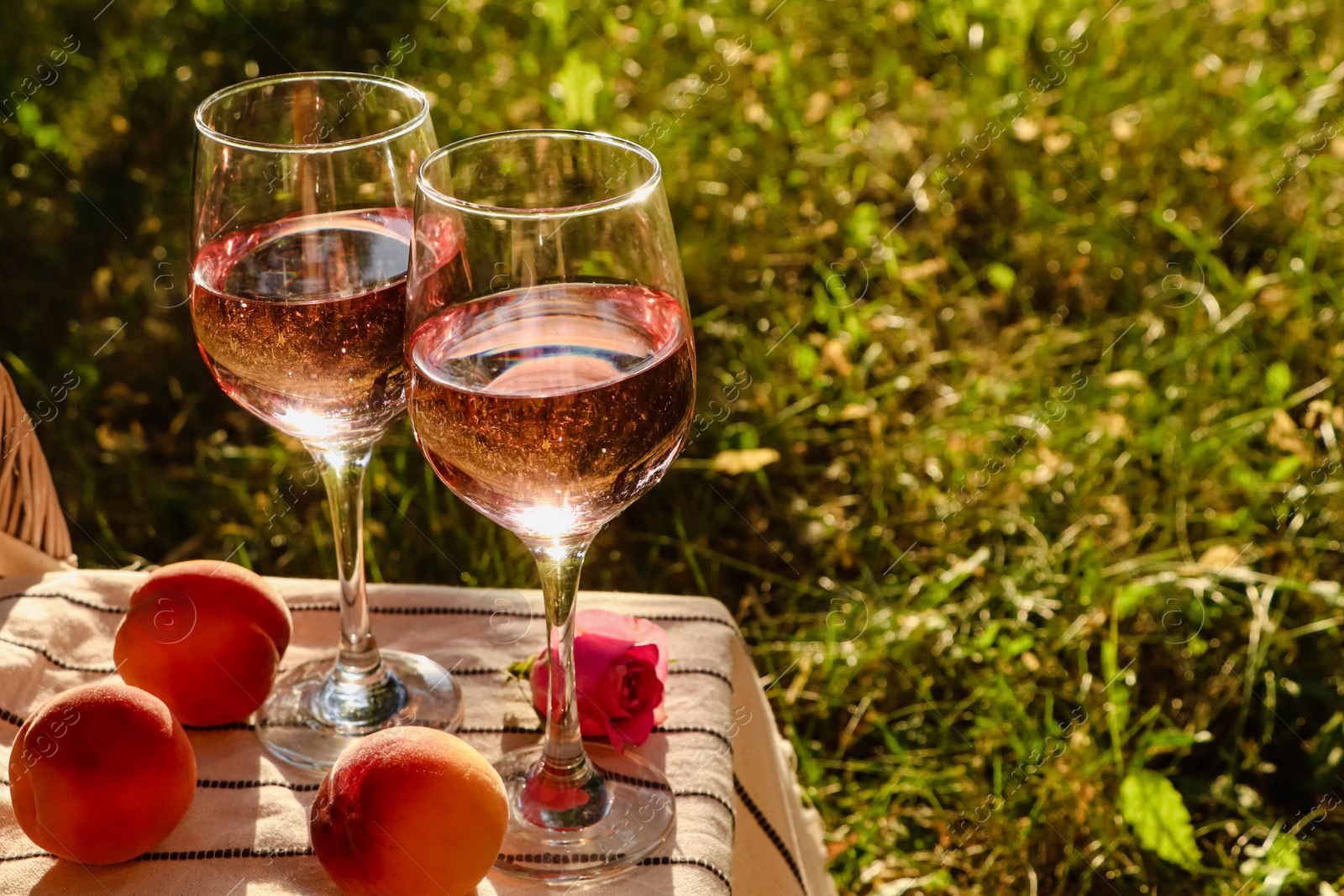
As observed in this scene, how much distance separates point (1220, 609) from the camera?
2404mm

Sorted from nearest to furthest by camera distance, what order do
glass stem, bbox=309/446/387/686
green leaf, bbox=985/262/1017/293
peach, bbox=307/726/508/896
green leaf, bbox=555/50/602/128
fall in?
peach, bbox=307/726/508/896
glass stem, bbox=309/446/387/686
green leaf, bbox=985/262/1017/293
green leaf, bbox=555/50/602/128

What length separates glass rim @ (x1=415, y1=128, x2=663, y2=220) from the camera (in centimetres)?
91

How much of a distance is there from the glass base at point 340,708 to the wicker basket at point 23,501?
38 centimetres

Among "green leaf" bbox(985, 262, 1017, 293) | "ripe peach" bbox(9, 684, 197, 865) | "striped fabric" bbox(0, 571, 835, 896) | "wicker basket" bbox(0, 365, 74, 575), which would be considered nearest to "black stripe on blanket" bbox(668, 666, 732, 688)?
"striped fabric" bbox(0, 571, 835, 896)

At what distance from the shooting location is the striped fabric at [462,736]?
1.10 meters

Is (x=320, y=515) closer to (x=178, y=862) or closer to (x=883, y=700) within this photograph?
(x=883, y=700)

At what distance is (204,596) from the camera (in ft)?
4.25

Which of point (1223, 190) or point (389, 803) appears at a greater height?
point (389, 803)

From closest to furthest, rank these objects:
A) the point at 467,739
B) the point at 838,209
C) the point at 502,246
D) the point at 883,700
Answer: the point at 502,246
the point at 467,739
the point at 883,700
the point at 838,209

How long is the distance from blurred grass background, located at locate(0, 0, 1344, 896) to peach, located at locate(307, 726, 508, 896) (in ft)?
3.37

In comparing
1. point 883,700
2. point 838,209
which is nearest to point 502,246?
point 883,700

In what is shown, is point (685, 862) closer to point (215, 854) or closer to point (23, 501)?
point (215, 854)

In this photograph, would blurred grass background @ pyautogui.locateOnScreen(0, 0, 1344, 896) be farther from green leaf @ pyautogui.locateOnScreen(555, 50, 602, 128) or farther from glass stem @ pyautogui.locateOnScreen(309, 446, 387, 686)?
glass stem @ pyautogui.locateOnScreen(309, 446, 387, 686)

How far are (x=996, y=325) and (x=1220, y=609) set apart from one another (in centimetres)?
106
